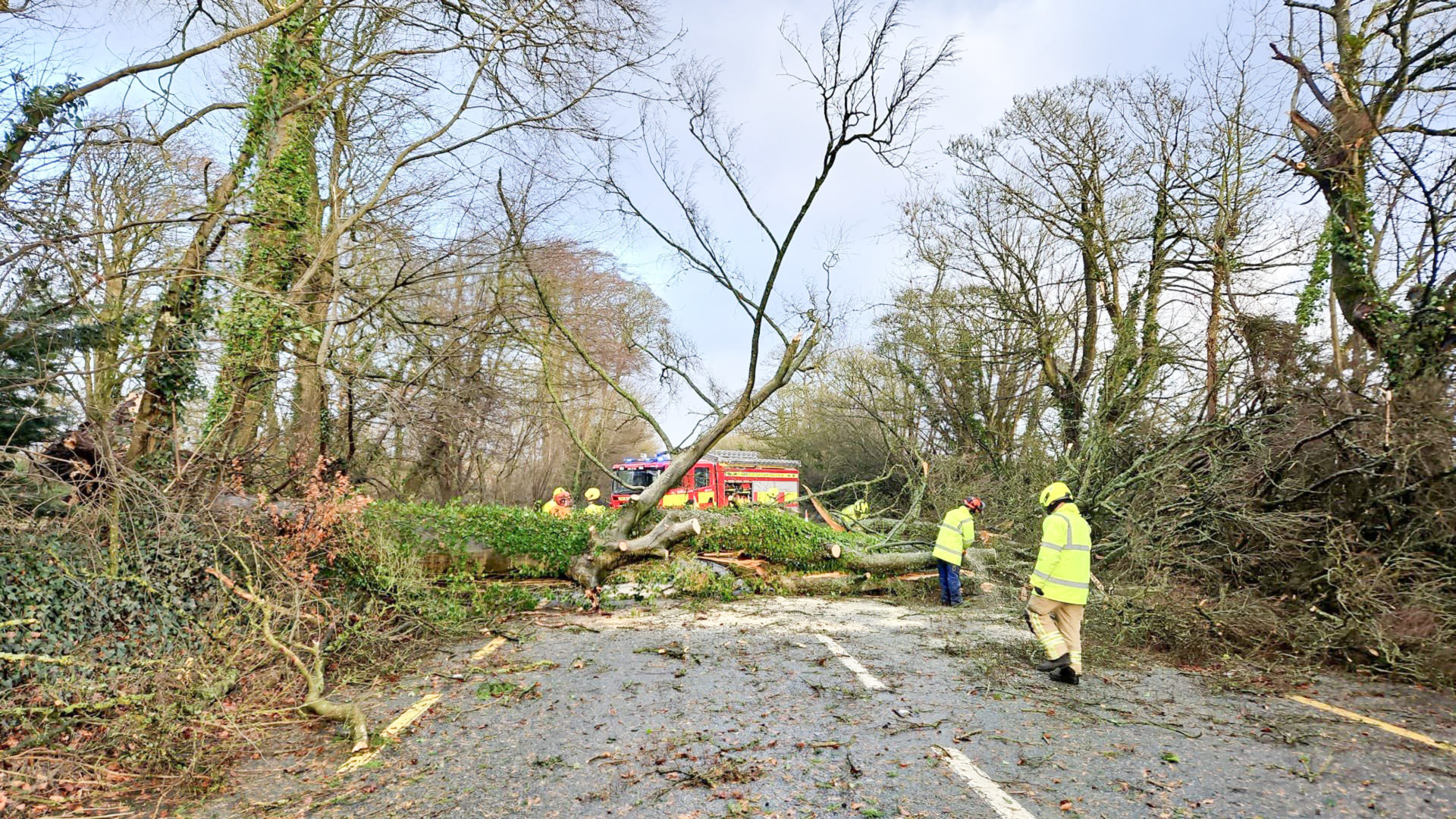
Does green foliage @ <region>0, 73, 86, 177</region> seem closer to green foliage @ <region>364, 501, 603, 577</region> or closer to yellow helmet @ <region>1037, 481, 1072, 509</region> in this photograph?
green foliage @ <region>364, 501, 603, 577</region>

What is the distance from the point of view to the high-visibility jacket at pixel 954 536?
9.50m

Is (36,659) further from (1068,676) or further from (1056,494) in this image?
(1056,494)

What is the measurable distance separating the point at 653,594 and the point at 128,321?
6695 millimetres

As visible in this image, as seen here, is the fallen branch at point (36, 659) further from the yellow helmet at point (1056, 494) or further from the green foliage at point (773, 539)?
the green foliage at point (773, 539)

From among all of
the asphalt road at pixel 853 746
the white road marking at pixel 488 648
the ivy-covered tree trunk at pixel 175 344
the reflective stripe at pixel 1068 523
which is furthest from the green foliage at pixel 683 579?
the ivy-covered tree trunk at pixel 175 344

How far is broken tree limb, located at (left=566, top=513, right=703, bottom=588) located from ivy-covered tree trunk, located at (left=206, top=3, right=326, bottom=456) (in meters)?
4.17

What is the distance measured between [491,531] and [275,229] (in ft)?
14.5

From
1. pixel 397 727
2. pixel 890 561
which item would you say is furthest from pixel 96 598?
pixel 890 561

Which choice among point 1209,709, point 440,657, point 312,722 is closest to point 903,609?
point 1209,709

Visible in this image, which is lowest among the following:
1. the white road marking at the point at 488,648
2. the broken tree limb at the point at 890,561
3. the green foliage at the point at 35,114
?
the white road marking at the point at 488,648

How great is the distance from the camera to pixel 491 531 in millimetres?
9461

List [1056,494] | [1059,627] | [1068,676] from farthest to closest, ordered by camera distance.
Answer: [1056,494], [1059,627], [1068,676]

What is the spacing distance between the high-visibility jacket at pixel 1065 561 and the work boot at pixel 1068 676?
0.51 m

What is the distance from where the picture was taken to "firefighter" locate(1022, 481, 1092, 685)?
18.8 ft
